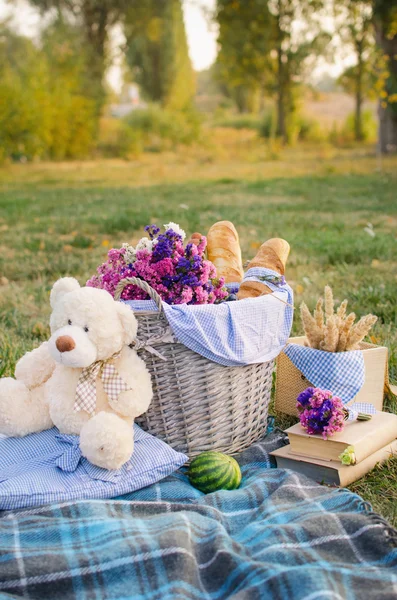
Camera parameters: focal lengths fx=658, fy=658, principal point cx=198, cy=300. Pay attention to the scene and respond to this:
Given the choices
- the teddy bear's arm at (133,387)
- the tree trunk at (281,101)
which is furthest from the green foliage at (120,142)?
the teddy bear's arm at (133,387)

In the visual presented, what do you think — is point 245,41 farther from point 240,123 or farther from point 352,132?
point 240,123

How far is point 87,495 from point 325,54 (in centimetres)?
2596

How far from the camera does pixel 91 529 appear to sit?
6.42 feet

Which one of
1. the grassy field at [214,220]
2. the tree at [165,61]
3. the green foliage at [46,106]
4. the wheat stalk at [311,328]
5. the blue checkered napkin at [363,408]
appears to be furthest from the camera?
the tree at [165,61]

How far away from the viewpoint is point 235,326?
2432 millimetres

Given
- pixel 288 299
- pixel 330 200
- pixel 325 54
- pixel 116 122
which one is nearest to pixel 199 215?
pixel 330 200

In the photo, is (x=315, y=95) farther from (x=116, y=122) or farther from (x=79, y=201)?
(x=79, y=201)

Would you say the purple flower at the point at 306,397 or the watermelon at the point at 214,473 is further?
the purple flower at the point at 306,397

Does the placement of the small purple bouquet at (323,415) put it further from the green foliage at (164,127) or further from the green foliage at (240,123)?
the green foliage at (240,123)

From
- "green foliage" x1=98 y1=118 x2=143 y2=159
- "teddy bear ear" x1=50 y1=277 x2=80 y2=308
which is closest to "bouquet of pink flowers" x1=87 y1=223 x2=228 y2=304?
"teddy bear ear" x1=50 y1=277 x2=80 y2=308

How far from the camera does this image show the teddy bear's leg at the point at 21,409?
2498 mm

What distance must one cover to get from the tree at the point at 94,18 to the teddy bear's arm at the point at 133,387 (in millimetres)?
22577

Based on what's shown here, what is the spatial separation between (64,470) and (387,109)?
665 inches

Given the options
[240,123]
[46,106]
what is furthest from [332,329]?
[240,123]
